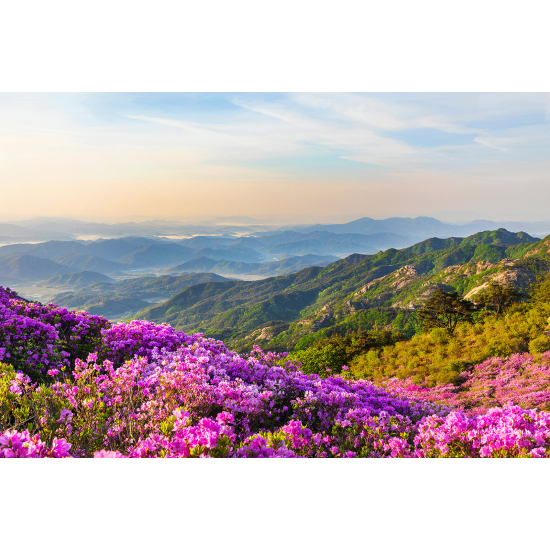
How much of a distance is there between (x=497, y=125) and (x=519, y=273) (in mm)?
38420

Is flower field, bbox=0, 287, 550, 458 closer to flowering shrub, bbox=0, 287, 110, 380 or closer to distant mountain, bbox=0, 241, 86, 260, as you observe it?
flowering shrub, bbox=0, 287, 110, 380

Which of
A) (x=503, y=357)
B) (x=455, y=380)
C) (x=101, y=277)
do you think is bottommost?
(x=101, y=277)

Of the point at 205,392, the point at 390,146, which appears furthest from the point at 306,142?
the point at 205,392

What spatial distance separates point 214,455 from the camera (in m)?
2.03

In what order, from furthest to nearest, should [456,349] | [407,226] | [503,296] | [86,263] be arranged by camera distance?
1. [86,263]
2. [407,226]
3. [503,296]
4. [456,349]

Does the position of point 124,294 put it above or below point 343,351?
below

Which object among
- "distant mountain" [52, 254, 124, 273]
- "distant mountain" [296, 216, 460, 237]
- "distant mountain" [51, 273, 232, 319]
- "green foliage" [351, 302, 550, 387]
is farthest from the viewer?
"distant mountain" [51, 273, 232, 319]

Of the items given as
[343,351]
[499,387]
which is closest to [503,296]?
[343,351]

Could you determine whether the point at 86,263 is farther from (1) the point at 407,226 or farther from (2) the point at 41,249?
(1) the point at 407,226

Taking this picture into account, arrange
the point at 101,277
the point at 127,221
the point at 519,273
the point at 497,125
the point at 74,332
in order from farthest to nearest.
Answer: the point at 101,277 → the point at 519,273 → the point at 127,221 → the point at 497,125 → the point at 74,332

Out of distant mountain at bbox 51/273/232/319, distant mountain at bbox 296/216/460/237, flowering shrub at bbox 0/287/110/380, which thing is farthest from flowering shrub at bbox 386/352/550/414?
distant mountain at bbox 51/273/232/319

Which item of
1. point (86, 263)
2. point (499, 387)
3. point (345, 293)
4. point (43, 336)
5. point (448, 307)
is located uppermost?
point (43, 336)

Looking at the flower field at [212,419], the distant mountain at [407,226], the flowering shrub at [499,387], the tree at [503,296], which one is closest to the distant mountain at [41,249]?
the flower field at [212,419]
